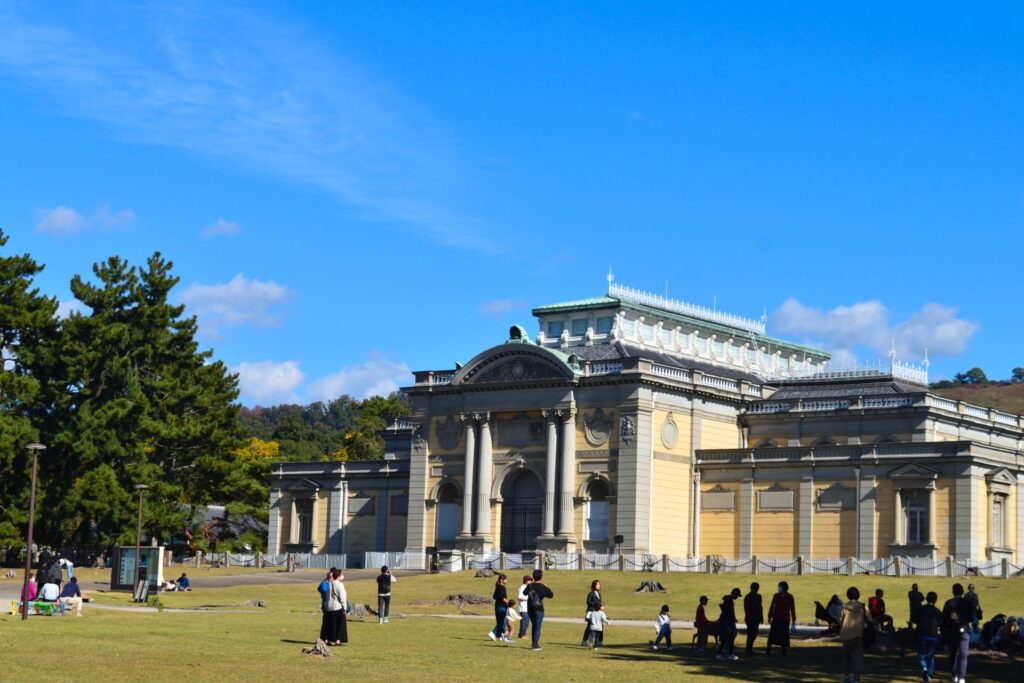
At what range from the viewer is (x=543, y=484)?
82.9 metres

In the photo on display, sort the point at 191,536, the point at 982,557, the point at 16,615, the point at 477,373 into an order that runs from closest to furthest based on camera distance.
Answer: the point at 16,615 < the point at 982,557 < the point at 477,373 < the point at 191,536

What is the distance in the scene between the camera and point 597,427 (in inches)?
3199

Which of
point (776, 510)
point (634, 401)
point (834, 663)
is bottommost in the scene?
point (834, 663)

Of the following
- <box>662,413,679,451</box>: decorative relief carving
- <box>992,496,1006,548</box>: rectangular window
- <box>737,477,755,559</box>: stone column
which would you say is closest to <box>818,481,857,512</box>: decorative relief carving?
<box>737,477,755,559</box>: stone column

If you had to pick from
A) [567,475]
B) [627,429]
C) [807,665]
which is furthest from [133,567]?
[807,665]

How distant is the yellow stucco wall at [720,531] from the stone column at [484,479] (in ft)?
35.2

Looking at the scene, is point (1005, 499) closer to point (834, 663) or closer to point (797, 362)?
point (797, 362)

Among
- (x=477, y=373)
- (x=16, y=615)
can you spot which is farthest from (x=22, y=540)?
(x=16, y=615)

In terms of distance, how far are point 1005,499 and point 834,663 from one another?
41528mm

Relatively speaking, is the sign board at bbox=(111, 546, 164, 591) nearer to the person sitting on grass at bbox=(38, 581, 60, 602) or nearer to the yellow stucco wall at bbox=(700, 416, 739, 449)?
the person sitting on grass at bbox=(38, 581, 60, 602)

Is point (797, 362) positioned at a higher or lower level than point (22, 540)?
higher

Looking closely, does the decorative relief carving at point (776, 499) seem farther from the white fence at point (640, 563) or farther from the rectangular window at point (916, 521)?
the rectangular window at point (916, 521)

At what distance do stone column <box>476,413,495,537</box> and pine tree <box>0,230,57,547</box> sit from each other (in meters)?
21.8

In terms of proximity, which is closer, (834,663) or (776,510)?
(834,663)
